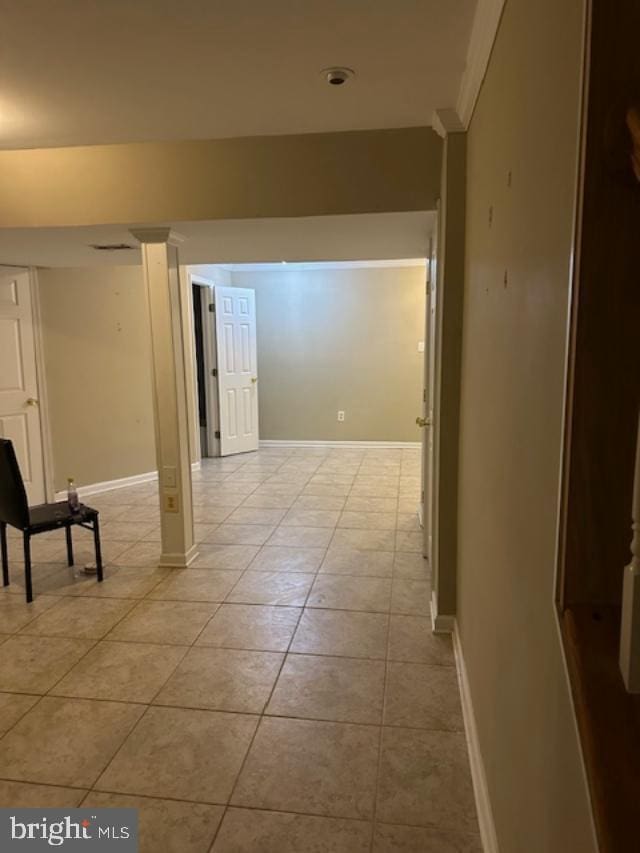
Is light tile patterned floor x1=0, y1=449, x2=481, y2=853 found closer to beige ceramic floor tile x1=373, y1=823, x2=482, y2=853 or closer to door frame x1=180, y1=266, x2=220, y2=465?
beige ceramic floor tile x1=373, y1=823, x2=482, y2=853

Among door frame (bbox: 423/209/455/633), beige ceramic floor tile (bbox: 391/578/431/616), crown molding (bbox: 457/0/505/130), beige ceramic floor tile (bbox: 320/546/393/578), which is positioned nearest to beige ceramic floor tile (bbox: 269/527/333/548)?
beige ceramic floor tile (bbox: 320/546/393/578)

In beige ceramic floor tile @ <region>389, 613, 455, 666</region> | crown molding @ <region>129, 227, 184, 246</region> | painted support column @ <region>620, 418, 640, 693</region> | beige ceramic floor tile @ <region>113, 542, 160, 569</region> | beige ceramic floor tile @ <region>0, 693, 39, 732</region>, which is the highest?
crown molding @ <region>129, 227, 184, 246</region>

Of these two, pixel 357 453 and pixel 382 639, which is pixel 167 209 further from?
pixel 357 453

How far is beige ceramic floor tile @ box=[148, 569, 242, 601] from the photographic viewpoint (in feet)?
10.7

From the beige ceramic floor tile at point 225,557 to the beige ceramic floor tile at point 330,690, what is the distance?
1163mm

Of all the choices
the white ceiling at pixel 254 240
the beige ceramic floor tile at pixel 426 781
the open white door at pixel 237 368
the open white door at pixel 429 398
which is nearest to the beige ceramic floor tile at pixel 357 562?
the open white door at pixel 429 398

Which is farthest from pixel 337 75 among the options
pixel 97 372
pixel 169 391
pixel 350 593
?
pixel 97 372

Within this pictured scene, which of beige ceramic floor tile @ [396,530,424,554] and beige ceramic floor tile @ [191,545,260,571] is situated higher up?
beige ceramic floor tile @ [396,530,424,554]

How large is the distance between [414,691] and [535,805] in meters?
1.32

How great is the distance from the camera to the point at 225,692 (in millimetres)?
2383

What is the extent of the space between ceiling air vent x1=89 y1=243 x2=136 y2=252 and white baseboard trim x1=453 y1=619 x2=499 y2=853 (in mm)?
3147

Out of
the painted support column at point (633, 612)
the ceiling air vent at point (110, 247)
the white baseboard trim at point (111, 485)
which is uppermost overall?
the ceiling air vent at point (110, 247)

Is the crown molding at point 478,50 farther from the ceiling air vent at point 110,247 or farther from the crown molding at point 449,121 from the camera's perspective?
the ceiling air vent at point 110,247

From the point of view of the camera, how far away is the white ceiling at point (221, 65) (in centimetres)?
172
